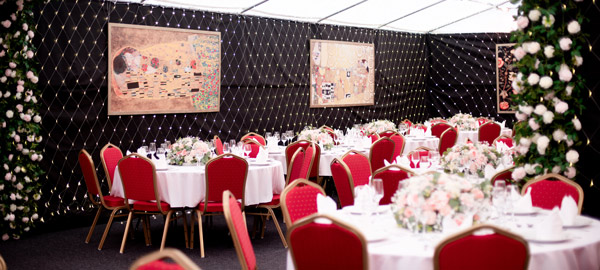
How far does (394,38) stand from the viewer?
13.2 metres

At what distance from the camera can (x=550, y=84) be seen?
4.64m

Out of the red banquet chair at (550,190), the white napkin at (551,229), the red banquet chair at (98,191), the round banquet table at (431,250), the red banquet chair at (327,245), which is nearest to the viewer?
the red banquet chair at (327,245)

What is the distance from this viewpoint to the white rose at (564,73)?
4.55 meters

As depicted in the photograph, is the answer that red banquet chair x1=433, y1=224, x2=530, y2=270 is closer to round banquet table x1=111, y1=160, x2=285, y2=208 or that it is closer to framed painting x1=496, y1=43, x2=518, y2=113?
round banquet table x1=111, y1=160, x2=285, y2=208

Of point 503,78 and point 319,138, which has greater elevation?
point 503,78

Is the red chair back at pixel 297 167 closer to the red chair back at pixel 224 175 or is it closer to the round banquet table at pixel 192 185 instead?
the round banquet table at pixel 192 185

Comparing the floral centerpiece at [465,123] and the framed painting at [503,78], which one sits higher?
the framed painting at [503,78]

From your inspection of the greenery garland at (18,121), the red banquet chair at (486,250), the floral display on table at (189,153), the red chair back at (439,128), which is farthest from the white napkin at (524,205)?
the red chair back at (439,128)

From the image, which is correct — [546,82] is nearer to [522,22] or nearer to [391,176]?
[522,22]

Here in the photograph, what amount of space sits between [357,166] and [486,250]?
3.30m

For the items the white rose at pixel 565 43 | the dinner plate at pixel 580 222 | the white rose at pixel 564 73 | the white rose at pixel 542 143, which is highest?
the white rose at pixel 565 43

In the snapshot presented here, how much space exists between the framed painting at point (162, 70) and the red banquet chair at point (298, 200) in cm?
461

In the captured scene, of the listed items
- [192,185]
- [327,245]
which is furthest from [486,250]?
[192,185]

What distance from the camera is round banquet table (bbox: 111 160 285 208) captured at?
606 centimetres
